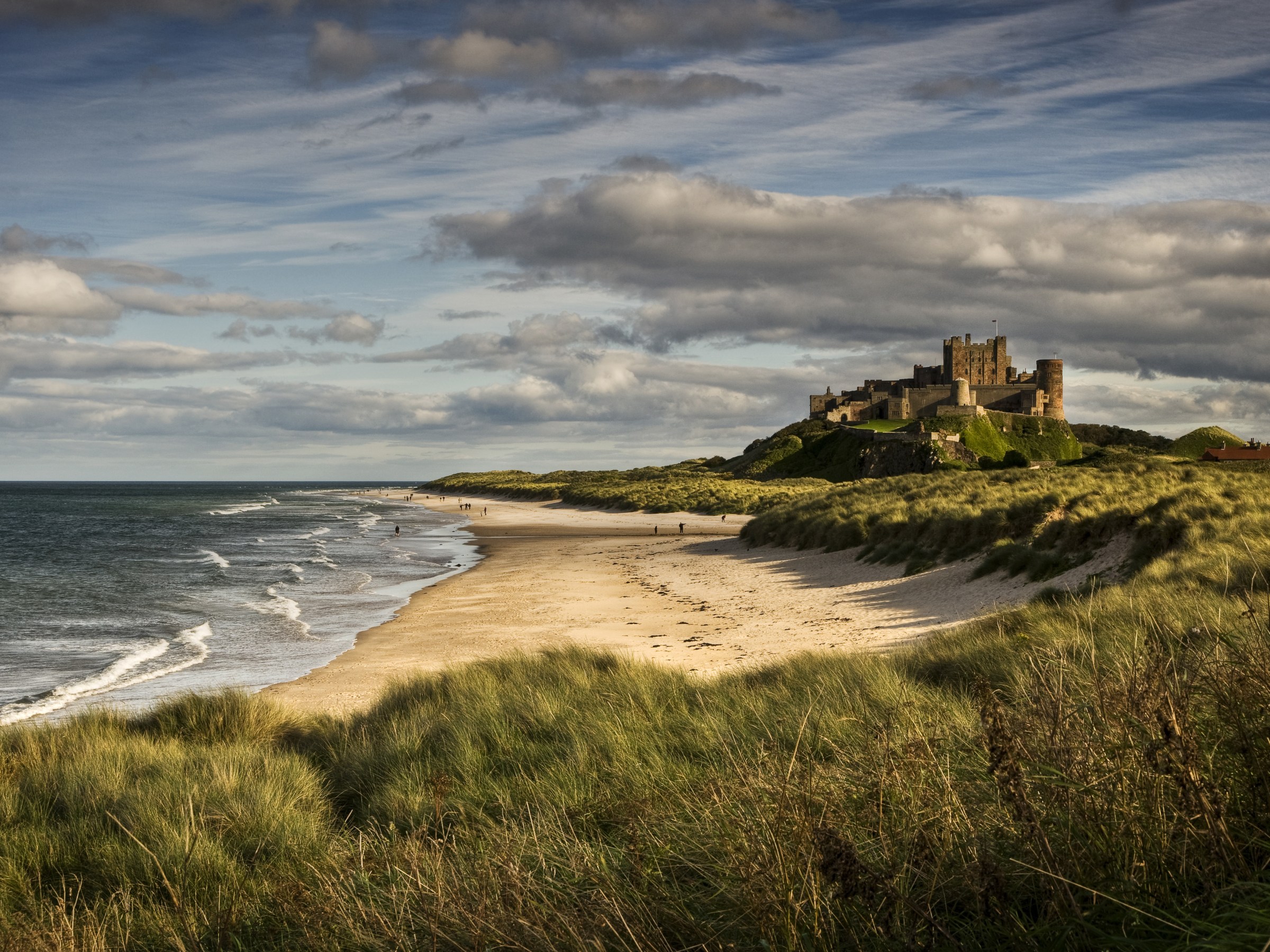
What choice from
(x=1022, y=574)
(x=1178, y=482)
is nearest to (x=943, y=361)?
(x=1178, y=482)

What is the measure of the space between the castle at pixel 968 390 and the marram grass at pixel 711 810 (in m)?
83.3

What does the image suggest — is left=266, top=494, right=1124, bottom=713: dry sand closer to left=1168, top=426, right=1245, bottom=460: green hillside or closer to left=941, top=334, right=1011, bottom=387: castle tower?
left=1168, top=426, right=1245, bottom=460: green hillside

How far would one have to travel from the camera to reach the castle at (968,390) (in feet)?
301

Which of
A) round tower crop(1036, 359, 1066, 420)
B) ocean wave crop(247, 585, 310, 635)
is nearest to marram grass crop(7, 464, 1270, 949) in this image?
ocean wave crop(247, 585, 310, 635)

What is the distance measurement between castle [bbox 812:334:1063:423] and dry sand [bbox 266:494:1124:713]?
64.1 metres

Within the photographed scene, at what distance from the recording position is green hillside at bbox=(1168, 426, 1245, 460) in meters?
54.2

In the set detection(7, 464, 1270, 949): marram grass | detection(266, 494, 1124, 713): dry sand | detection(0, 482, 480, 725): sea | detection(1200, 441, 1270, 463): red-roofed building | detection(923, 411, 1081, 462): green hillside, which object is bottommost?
detection(0, 482, 480, 725): sea

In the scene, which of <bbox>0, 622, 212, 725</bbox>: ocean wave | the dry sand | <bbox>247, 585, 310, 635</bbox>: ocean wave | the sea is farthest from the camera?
<bbox>247, 585, 310, 635</bbox>: ocean wave

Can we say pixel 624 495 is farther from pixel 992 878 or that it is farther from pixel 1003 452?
pixel 992 878

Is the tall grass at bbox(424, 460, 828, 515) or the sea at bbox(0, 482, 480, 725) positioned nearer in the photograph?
the sea at bbox(0, 482, 480, 725)

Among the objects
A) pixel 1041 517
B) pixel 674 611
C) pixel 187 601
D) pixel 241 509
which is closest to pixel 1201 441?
pixel 1041 517

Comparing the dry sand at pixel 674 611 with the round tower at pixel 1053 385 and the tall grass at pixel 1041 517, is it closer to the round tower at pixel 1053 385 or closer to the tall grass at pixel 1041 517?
the tall grass at pixel 1041 517

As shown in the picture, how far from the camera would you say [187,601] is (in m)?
26.7

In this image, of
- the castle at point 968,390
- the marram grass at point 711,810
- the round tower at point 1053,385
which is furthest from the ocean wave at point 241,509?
the marram grass at point 711,810
